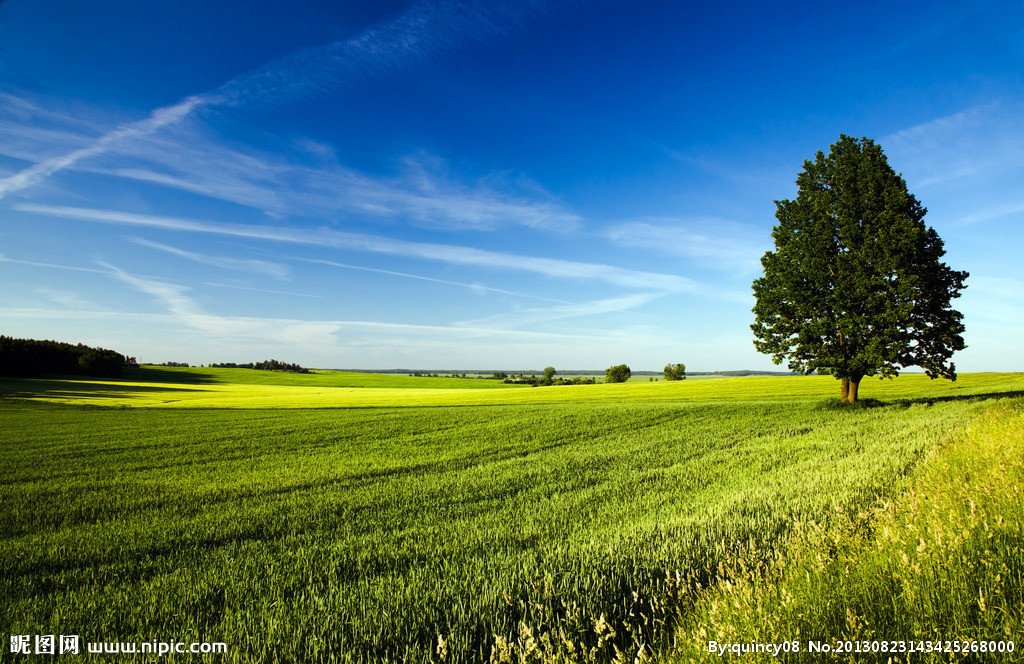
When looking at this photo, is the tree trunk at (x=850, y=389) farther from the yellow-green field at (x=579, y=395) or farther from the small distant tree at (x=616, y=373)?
the small distant tree at (x=616, y=373)

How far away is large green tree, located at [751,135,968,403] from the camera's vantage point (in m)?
25.4

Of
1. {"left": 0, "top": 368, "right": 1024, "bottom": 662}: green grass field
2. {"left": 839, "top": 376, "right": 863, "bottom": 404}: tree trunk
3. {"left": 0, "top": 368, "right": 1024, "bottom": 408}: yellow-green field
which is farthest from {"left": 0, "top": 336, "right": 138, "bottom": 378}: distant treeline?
{"left": 839, "top": 376, "right": 863, "bottom": 404}: tree trunk

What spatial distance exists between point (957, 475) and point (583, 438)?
44.8ft

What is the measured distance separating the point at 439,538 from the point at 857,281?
29.2 meters

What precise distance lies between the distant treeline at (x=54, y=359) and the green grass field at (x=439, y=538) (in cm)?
9188

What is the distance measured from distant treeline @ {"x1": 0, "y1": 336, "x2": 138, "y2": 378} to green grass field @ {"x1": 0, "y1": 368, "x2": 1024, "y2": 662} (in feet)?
301

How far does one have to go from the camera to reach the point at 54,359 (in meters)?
87.8

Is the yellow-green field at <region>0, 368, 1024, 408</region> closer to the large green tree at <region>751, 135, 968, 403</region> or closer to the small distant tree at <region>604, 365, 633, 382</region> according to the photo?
the large green tree at <region>751, 135, 968, 403</region>

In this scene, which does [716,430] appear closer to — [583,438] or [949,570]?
[583,438]

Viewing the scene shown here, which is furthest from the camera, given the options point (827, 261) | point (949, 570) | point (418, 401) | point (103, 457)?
point (418, 401)

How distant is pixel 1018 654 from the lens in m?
2.45

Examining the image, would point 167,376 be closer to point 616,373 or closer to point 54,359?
point 54,359

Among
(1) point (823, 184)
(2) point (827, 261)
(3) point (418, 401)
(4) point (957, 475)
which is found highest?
(1) point (823, 184)

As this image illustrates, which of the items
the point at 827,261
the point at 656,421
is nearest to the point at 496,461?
the point at 656,421
